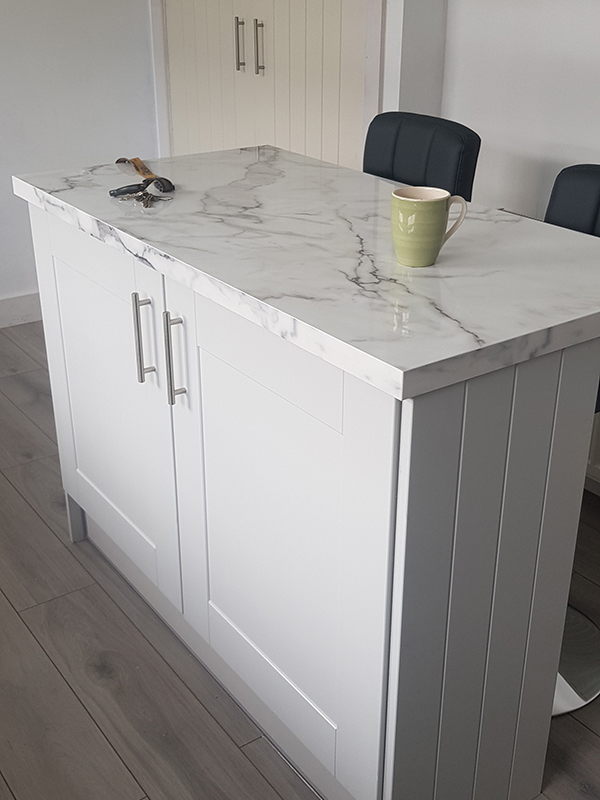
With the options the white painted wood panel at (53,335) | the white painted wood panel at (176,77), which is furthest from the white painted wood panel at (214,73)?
the white painted wood panel at (53,335)

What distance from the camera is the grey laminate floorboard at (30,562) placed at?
217cm

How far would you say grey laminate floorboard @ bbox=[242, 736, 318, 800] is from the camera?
162 centimetres

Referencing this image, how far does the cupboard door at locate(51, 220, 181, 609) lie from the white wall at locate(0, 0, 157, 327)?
6.32 feet

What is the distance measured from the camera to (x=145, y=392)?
5.63ft

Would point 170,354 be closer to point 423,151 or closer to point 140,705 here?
point 140,705

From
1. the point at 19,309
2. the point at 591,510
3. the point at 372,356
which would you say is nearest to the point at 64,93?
the point at 19,309

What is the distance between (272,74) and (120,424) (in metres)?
1.90

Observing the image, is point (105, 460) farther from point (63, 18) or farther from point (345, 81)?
point (63, 18)

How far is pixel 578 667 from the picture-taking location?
1908 millimetres

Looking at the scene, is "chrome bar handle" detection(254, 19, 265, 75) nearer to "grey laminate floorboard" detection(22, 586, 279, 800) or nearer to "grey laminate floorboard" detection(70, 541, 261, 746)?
"grey laminate floorboard" detection(70, 541, 261, 746)

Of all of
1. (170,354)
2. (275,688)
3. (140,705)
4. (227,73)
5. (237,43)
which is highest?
(237,43)

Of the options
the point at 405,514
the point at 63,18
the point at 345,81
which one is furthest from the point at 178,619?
the point at 63,18

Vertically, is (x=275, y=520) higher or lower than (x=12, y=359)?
higher

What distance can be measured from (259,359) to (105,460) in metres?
0.82
